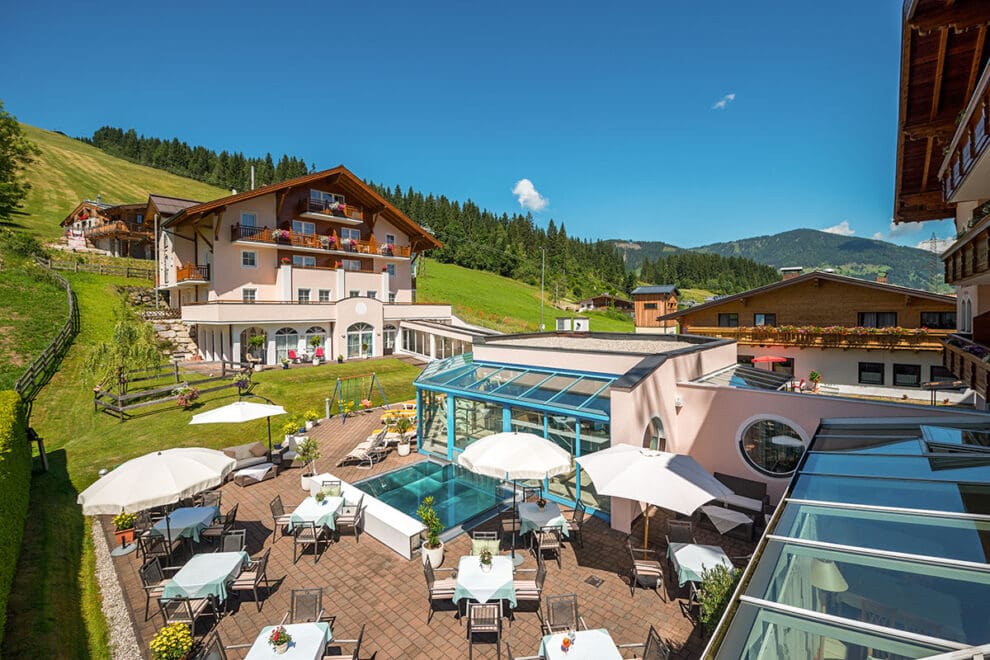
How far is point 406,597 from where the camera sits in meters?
7.77

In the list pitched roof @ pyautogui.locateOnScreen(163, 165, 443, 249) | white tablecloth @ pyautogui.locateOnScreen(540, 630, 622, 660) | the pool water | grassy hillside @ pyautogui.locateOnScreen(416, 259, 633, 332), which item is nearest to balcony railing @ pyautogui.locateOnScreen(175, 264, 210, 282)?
pitched roof @ pyautogui.locateOnScreen(163, 165, 443, 249)

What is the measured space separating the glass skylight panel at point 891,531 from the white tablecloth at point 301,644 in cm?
590

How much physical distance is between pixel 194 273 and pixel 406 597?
31.9 m

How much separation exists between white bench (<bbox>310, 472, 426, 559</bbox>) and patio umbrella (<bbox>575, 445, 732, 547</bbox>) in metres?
3.96

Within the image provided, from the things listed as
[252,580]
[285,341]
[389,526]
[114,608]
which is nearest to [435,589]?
[389,526]

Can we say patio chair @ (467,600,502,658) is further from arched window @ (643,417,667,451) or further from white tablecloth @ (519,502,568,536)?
arched window @ (643,417,667,451)

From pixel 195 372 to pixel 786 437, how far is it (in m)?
29.0

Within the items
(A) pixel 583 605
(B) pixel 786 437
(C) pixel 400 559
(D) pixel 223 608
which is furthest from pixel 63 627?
(B) pixel 786 437

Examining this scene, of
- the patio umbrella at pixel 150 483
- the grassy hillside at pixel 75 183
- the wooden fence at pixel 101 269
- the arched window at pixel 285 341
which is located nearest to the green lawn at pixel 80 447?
the patio umbrella at pixel 150 483

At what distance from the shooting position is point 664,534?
32.5 ft

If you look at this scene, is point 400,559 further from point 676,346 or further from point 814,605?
point 676,346

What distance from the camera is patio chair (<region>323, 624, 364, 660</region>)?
234 inches

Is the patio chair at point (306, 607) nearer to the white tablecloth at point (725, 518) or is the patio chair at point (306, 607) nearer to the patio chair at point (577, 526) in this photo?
the patio chair at point (577, 526)

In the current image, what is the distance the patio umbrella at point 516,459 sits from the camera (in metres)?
8.48
